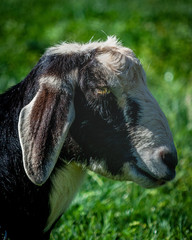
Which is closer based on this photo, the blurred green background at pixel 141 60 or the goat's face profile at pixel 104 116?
the goat's face profile at pixel 104 116

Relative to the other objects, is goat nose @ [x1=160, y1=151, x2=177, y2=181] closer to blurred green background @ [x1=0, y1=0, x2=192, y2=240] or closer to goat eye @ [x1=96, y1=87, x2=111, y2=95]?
goat eye @ [x1=96, y1=87, x2=111, y2=95]

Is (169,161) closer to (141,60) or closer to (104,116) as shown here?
(104,116)

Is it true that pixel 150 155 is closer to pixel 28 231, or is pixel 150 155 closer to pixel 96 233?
pixel 28 231

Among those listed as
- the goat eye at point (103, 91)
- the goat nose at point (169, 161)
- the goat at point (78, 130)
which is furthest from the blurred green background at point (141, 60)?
the goat nose at point (169, 161)

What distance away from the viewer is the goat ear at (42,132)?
2.29 meters

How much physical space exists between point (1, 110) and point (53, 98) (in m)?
0.55

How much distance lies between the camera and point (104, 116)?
2492 mm

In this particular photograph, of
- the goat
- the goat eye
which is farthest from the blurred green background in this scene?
the goat eye

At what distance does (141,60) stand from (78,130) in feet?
3.00

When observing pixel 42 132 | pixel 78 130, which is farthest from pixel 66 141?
pixel 42 132

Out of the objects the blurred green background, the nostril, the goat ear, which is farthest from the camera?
the blurred green background

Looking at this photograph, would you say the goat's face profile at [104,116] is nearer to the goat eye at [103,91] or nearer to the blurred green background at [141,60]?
the goat eye at [103,91]

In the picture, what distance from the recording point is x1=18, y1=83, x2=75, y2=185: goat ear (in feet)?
7.51

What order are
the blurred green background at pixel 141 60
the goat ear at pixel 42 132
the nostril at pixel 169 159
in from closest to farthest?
the goat ear at pixel 42 132
the nostril at pixel 169 159
the blurred green background at pixel 141 60
